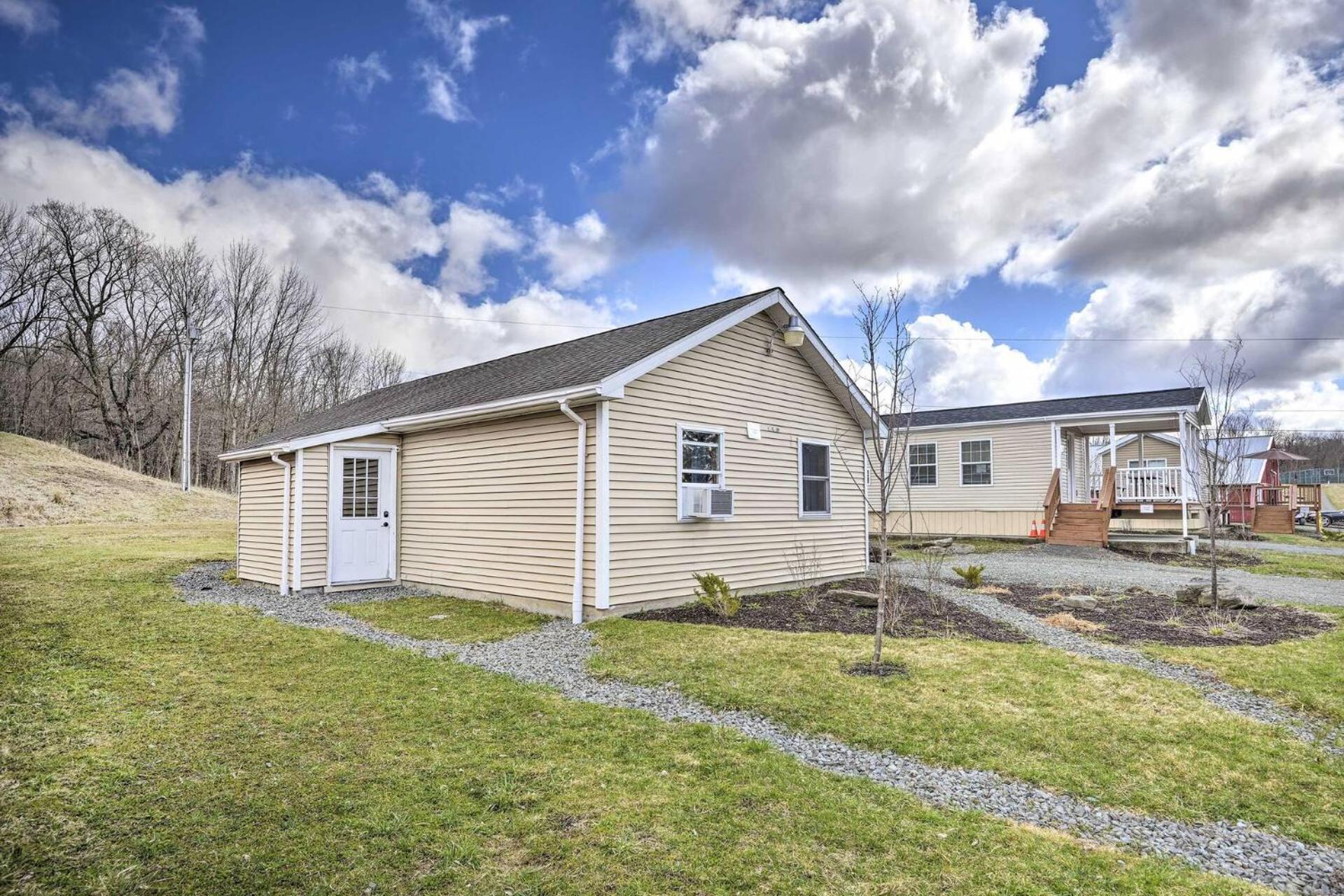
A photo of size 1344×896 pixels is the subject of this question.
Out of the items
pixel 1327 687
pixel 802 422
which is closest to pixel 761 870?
pixel 1327 687

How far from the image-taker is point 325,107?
14.5 m

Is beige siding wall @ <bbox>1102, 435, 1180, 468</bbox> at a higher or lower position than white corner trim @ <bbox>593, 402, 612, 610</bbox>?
higher

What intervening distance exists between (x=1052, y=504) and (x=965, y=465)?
121 inches

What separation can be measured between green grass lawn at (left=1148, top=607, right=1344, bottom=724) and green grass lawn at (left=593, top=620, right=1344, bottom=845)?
73cm

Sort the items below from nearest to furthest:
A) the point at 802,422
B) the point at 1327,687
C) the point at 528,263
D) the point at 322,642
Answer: the point at 1327,687, the point at 322,642, the point at 802,422, the point at 528,263

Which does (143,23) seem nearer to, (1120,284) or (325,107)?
(325,107)

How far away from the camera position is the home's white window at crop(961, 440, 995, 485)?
2072 cm

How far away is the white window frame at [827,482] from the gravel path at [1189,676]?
2970 mm

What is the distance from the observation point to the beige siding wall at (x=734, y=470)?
8633 mm

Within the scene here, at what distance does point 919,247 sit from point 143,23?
16.0m

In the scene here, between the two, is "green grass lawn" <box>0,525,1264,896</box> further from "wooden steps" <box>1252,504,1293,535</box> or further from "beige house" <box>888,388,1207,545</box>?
"wooden steps" <box>1252,504,1293,535</box>

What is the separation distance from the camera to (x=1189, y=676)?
592 centimetres

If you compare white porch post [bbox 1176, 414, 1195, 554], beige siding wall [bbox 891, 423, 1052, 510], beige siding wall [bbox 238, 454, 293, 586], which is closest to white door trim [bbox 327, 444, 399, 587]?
beige siding wall [bbox 238, 454, 293, 586]

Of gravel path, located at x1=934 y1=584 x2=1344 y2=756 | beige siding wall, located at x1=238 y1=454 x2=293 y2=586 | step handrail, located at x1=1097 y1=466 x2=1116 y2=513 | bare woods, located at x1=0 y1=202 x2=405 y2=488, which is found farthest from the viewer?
bare woods, located at x1=0 y1=202 x2=405 y2=488
